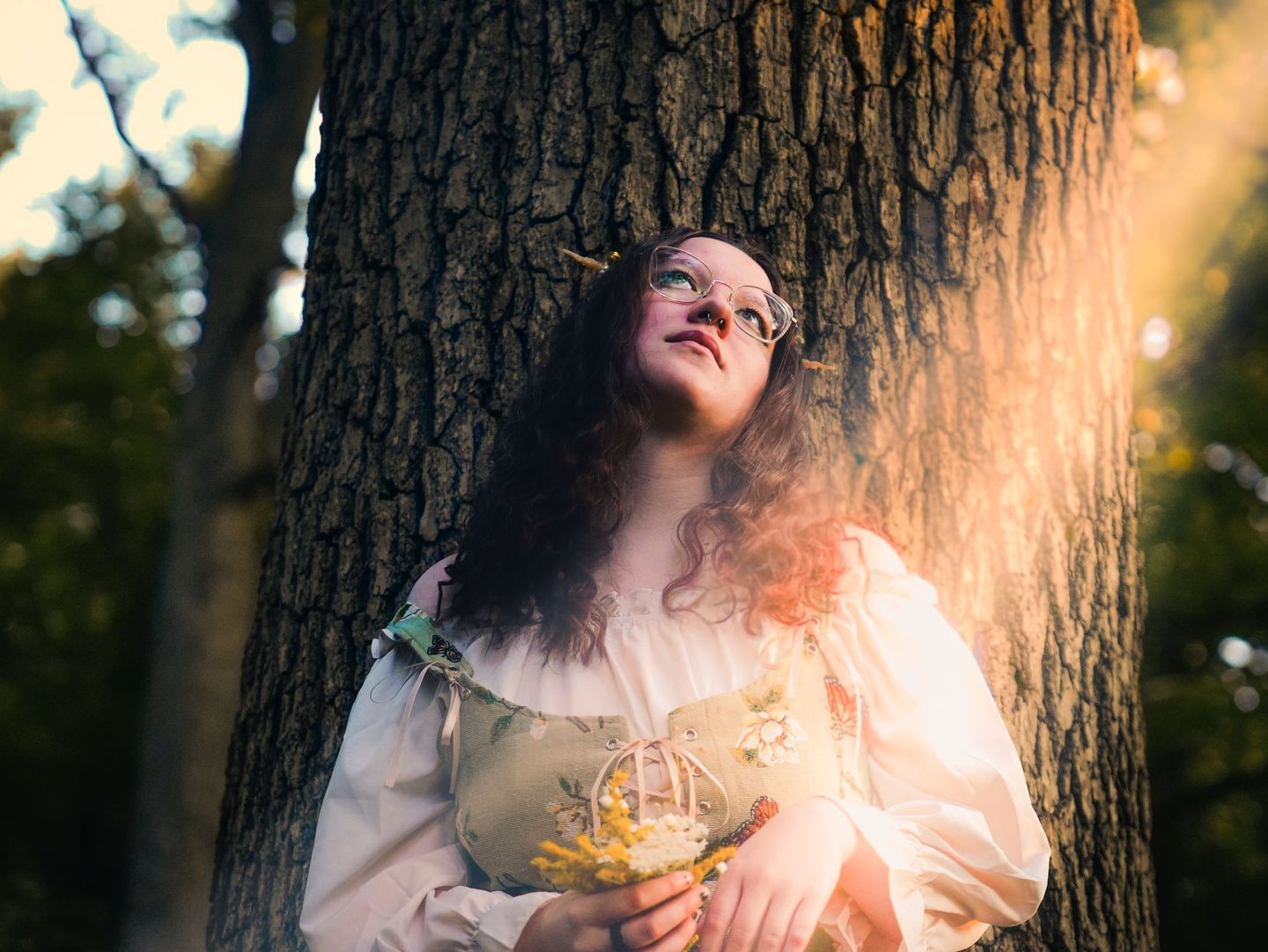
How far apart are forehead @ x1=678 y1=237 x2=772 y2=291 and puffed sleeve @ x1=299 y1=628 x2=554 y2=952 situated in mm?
927

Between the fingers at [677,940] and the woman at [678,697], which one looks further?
the woman at [678,697]

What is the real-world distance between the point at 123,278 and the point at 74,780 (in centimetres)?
543

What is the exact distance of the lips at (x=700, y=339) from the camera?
2.08m

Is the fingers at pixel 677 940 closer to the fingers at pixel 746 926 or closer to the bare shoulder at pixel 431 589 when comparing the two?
the fingers at pixel 746 926

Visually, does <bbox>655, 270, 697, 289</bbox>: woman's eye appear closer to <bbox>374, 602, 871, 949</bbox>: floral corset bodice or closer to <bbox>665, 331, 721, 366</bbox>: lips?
<bbox>665, 331, 721, 366</bbox>: lips

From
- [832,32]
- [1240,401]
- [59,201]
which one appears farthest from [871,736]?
[59,201]

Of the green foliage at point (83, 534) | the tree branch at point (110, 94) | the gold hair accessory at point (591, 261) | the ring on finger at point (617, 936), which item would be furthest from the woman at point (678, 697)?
the green foliage at point (83, 534)

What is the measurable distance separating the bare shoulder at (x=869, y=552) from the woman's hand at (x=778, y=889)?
51 cm

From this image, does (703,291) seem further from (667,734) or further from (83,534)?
(83,534)

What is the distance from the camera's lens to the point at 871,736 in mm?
1900

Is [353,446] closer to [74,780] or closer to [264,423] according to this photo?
[264,423]

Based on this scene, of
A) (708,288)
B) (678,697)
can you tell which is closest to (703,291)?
(708,288)

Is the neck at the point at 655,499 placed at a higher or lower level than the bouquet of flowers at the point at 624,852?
higher

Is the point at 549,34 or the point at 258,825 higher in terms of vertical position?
the point at 549,34
